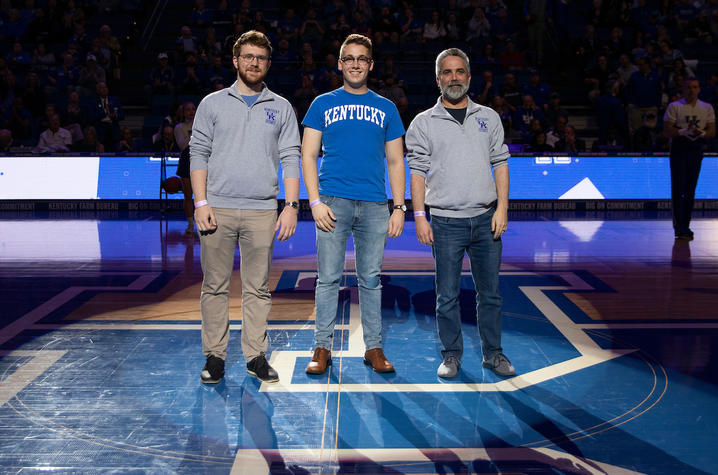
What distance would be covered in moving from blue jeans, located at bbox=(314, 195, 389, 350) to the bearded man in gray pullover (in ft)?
0.87

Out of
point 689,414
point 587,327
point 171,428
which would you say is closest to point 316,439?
point 171,428

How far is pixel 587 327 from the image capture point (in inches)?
209

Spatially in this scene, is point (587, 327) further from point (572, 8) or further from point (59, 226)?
point (572, 8)

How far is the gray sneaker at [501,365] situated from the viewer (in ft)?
14.0

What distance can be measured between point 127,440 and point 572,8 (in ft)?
60.7

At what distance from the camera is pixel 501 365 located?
428 centimetres

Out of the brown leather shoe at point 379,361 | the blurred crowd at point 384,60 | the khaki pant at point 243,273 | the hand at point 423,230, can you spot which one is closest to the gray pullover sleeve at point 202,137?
the khaki pant at point 243,273

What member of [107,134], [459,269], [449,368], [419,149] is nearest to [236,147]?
[419,149]

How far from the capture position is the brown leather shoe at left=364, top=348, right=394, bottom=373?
4.31 meters

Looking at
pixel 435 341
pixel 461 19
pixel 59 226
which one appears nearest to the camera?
pixel 435 341

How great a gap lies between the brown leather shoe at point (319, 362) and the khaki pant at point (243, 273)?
0.97 ft

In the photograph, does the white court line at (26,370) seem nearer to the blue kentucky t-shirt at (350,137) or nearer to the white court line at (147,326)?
the white court line at (147,326)

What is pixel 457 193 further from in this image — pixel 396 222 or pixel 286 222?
pixel 286 222

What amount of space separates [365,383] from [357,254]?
74 cm
